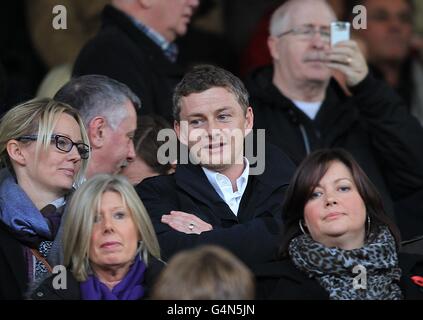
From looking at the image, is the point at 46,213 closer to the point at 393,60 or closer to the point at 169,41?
the point at 169,41

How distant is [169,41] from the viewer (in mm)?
9008

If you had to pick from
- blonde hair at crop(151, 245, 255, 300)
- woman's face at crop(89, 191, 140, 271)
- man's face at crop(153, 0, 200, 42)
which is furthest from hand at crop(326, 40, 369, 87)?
blonde hair at crop(151, 245, 255, 300)

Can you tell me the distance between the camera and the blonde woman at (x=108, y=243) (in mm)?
6172

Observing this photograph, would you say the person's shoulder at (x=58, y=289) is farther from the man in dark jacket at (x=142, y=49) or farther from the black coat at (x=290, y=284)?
the man in dark jacket at (x=142, y=49)

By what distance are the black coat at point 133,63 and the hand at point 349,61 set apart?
40.9 inches

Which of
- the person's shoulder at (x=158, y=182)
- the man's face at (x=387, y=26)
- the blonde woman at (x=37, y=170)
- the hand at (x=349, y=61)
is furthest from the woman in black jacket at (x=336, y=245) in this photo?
the man's face at (x=387, y=26)

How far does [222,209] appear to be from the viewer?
6.97 m

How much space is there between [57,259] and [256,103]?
253 cm

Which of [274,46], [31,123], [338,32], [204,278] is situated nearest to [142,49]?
[274,46]

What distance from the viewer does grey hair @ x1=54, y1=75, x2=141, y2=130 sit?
7.56 meters

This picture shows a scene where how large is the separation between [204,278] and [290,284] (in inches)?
36.8

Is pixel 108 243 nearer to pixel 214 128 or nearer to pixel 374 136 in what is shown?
pixel 214 128

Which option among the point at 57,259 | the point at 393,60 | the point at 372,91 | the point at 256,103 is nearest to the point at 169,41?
the point at 256,103

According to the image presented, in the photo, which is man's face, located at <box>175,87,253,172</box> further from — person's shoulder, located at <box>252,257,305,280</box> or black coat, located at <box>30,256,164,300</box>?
black coat, located at <box>30,256,164,300</box>
